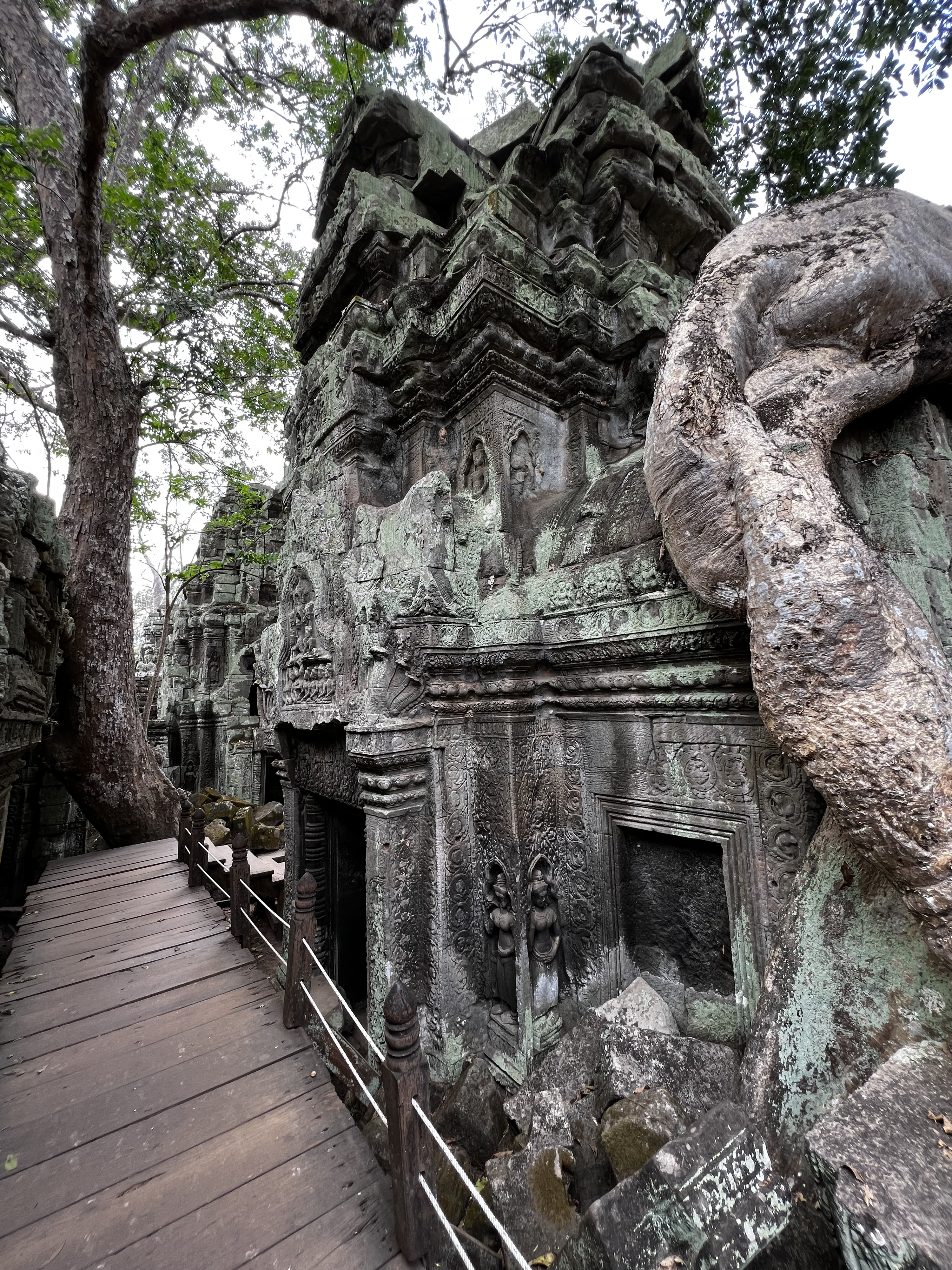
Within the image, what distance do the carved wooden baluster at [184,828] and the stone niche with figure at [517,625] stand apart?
3.86ft

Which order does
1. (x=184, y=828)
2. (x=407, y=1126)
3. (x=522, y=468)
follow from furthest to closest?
(x=184, y=828) < (x=522, y=468) < (x=407, y=1126)

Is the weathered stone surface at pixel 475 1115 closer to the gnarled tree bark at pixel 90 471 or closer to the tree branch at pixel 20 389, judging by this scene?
the gnarled tree bark at pixel 90 471

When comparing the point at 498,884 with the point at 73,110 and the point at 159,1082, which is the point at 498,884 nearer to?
the point at 159,1082

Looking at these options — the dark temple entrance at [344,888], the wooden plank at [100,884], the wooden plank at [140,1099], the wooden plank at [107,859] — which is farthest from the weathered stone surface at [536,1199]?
the wooden plank at [107,859]

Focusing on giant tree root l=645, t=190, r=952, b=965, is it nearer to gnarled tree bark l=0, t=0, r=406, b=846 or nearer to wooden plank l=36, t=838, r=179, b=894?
wooden plank l=36, t=838, r=179, b=894

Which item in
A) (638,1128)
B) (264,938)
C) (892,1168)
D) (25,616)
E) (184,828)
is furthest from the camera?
(184,828)

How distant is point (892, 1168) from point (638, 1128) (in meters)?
1.10

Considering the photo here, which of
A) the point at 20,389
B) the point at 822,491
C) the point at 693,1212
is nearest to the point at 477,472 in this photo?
the point at 822,491

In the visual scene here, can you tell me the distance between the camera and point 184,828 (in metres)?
5.05

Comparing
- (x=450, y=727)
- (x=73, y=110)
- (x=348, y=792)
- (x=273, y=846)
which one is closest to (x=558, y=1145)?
(x=450, y=727)

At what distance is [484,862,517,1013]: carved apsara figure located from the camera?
2928mm

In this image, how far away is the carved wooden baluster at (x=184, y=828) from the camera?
498cm

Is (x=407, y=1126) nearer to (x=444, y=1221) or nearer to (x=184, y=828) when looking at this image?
(x=444, y=1221)

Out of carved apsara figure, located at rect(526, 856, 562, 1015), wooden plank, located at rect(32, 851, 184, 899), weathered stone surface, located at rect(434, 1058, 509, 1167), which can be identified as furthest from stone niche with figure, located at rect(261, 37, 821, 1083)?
wooden plank, located at rect(32, 851, 184, 899)
